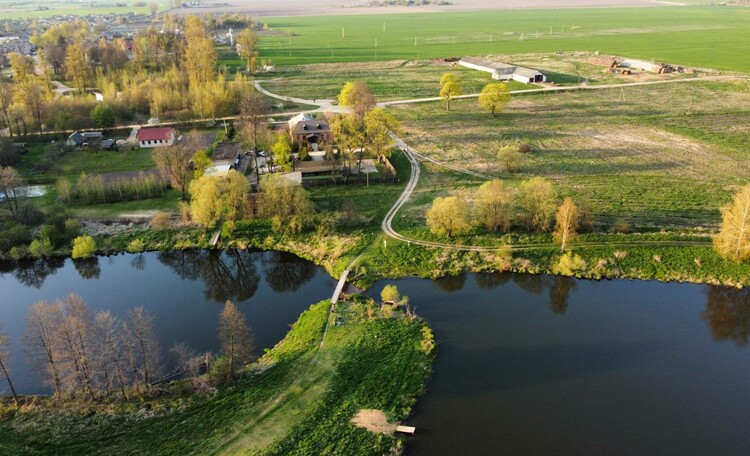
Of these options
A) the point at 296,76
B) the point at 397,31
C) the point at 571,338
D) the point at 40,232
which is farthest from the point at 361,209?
the point at 397,31

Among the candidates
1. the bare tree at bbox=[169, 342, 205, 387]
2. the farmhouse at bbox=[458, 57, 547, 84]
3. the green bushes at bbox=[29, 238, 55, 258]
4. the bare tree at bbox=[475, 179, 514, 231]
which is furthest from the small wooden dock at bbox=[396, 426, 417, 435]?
the farmhouse at bbox=[458, 57, 547, 84]

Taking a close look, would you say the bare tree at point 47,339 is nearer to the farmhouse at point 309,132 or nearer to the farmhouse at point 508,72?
the farmhouse at point 309,132

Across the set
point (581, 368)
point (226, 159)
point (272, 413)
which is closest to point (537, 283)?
point (581, 368)

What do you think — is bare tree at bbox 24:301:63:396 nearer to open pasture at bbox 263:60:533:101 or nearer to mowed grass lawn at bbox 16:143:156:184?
mowed grass lawn at bbox 16:143:156:184

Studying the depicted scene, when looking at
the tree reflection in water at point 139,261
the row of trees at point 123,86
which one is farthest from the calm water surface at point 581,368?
the row of trees at point 123,86

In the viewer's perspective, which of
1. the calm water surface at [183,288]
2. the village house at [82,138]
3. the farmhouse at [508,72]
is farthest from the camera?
the farmhouse at [508,72]

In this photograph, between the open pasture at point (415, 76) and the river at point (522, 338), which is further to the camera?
the open pasture at point (415, 76)

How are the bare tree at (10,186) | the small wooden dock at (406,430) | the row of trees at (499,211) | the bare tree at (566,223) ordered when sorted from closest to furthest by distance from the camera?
the small wooden dock at (406,430)
the bare tree at (566,223)
the row of trees at (499,211)
the bare tree at (10,186)
